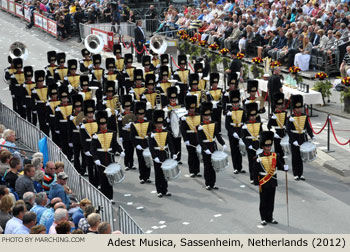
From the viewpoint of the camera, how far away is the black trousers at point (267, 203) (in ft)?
48.6

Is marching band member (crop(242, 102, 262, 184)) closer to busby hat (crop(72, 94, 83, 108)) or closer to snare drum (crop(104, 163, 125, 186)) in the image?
snare drum (crop(104, 163, 125, 186))

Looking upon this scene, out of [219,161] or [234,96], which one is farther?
[234,96]

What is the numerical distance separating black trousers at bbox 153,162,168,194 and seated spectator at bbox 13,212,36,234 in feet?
18.3

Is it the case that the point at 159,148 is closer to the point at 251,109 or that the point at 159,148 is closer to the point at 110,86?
the point at 251,109

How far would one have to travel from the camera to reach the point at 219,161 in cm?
1606

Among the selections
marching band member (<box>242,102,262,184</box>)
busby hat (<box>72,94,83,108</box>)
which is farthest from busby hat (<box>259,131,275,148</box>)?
busby hat (<box>72,94,83,108</box>)

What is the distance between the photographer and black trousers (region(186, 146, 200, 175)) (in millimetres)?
17766

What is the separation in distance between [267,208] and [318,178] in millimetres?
2889

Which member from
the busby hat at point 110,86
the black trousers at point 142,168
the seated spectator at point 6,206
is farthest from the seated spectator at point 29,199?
the busby hat at point 110,86

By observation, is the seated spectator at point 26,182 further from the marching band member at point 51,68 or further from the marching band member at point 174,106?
the marching band member at point 51,68

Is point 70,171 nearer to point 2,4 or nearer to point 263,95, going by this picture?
point 263,95

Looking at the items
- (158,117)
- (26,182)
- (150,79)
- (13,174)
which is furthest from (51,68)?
(26,182)

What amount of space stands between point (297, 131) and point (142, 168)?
3.44 meters

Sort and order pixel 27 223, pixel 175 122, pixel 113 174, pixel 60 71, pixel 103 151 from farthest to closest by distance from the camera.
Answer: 1. pixel 60 71
2. pixel 175 122
3. pixel 103 151
4. pixel 113 174
5. pixel 27 223
